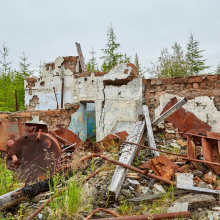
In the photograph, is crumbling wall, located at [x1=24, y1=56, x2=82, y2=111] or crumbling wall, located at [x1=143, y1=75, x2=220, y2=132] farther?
crumbling wall, located at [x1=24, y1=56, x2=82, y2=111]

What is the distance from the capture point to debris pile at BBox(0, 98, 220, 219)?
2.20 metres

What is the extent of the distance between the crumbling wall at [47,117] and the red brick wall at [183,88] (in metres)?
3.03

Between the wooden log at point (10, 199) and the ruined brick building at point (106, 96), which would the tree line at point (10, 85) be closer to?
the ruined brick building at point (106, 96)

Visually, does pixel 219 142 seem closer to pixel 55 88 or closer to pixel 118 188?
pixel 118 188

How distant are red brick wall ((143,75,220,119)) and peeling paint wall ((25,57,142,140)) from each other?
331 mm

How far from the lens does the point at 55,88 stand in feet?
27.3

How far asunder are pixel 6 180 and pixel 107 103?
4318 mm

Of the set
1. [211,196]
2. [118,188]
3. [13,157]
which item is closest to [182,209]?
[211,196]

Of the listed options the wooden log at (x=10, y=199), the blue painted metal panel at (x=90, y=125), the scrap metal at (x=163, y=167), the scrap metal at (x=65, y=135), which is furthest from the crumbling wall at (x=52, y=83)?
the wooden log at (x=10, y=199)

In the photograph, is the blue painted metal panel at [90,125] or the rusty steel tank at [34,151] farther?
the blue painted metal panel at [90,125]

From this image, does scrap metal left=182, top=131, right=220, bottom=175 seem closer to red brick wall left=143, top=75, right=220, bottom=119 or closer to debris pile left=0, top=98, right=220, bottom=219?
debris pile left=0, top=98, right=220, bottom=219

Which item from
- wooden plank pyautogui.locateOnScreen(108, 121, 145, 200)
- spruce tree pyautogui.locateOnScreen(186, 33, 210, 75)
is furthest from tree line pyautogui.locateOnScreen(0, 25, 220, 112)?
wooden plank pyautogui.locateOnScreen(108, 121, 145, 200)

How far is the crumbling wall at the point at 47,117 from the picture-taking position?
17.4ft

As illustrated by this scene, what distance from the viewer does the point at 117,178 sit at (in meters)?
2.73
